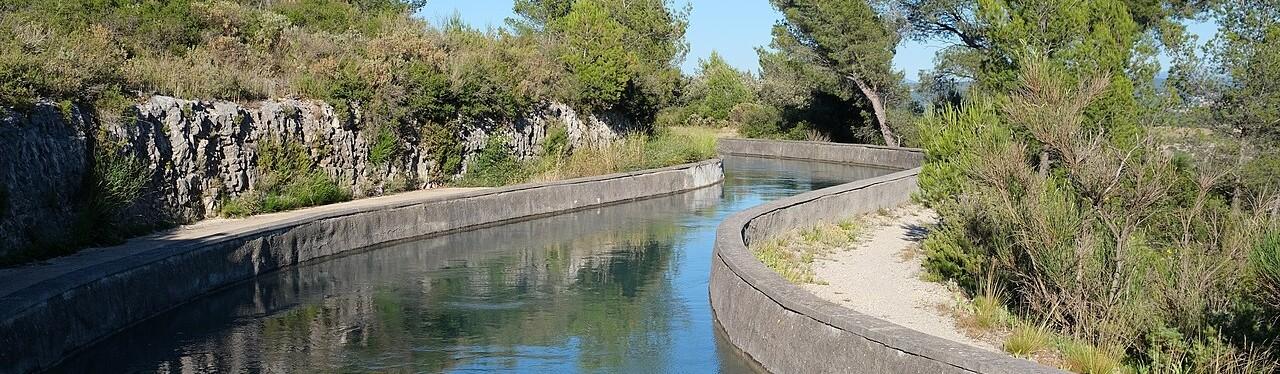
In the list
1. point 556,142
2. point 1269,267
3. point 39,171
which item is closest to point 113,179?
point 39,171

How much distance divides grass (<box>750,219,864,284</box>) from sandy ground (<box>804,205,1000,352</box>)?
175 mm

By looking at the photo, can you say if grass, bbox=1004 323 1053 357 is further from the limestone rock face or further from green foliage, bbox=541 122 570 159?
green foliage, bbox=541 122 570 159

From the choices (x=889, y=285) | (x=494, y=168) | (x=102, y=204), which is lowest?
(x=889, y=285)

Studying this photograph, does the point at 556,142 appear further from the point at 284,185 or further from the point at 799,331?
the point at 799,331

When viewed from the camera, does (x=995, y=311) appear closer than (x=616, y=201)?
Yes

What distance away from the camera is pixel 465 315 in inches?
610

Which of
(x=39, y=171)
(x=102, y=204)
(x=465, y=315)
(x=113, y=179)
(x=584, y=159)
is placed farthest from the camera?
(x=584, y=159)

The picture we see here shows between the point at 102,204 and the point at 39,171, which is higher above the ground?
the point at 39,171

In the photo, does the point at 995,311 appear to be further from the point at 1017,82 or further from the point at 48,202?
the point at 48,202

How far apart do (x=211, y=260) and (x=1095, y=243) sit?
35.9ft

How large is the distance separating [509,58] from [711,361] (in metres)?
21.2

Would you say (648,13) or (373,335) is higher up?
(648,13)

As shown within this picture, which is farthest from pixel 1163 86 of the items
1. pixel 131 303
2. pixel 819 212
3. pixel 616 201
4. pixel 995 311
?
pixel 131 303

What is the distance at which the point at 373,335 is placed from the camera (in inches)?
563
